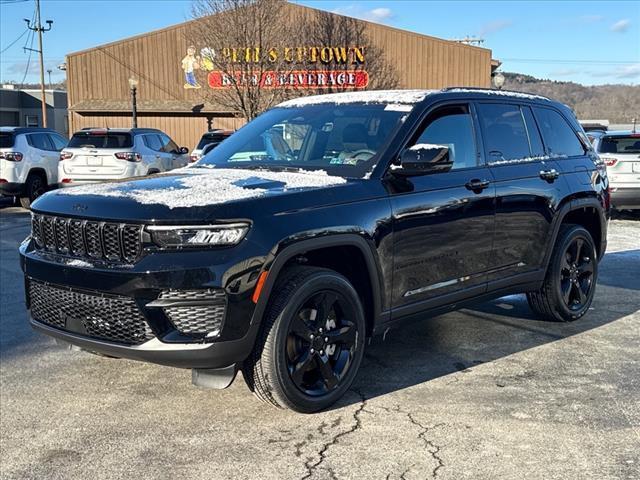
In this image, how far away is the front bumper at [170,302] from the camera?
3.36 metres

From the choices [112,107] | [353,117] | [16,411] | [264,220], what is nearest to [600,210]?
[353,117]

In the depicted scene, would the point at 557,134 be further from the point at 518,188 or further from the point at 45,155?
the point at 45,155

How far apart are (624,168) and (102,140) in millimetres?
10381

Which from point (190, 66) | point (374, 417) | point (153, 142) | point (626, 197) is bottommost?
point (374, 417)

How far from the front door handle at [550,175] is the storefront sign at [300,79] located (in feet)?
69.0

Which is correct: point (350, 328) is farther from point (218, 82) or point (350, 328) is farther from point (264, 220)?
point (218, 82)

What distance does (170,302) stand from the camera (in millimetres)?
3385

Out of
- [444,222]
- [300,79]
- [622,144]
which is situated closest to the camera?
[444,222]

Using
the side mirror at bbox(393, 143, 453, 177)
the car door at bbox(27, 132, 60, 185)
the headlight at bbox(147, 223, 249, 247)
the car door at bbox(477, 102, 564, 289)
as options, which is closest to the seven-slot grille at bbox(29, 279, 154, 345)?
the headlight at bbox(147, 223, 249, 247)

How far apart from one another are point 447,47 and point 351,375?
29.3 m

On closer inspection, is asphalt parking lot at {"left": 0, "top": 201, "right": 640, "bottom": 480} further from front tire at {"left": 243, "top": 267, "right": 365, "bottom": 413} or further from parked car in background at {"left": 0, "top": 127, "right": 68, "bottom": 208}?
parked car in background at {"left": 0, "top": 127, "right": 68, "bottom": 208}

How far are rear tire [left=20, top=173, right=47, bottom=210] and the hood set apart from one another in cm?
1169

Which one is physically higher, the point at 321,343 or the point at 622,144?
the point at 622,144

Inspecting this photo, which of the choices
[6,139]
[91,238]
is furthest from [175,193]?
[6,139]
